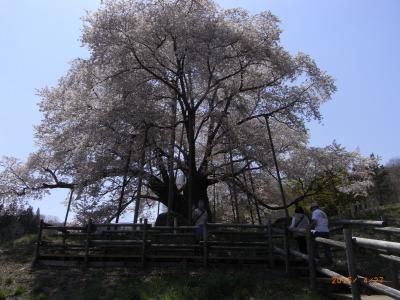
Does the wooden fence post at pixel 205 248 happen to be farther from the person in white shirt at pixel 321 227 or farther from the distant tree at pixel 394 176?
the distant tree at pixel 394 176

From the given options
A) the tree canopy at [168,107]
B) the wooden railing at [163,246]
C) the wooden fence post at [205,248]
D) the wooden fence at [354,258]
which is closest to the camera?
the wooden fence at [354,258]

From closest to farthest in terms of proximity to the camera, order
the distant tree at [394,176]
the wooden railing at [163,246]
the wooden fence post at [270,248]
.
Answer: the wooden fence post at [270,248] → the wooden railing at [163,246] → the distant tree at [394,176]

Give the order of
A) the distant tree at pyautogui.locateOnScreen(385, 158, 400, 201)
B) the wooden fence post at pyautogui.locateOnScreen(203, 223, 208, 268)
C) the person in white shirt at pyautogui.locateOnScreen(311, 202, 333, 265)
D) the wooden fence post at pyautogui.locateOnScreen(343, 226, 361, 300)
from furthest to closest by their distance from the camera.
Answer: the distant tree at pyautogui.locateOnScreen(385, 158, 400, 201), the wooden fence post at pyautogui.locateOnScreen(203, 223, 208, 268), the person in white shirt at pyautogui.locateOnScreen(311, 202, 333, 265), the wooden fence post at pyautogui.locateOnScreen(343, 226, 361, 300)

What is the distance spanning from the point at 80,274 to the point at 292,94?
1635 cm

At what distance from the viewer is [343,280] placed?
24.9 feet

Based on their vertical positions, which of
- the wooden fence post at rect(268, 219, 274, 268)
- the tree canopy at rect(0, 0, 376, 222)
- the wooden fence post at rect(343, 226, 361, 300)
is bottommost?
the wooden fence post at rect(343, 226, 361, 300)

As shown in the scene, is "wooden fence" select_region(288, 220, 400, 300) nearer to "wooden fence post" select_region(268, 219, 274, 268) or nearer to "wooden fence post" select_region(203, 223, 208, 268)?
"wooden fence post" select_region(268, 219, 274, 268)

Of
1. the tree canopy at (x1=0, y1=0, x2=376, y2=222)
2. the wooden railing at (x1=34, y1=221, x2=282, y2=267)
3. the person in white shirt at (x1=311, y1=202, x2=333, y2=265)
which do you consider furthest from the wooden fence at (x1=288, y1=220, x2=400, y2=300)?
the tree canopy at (x1=0, y1=0, x2=376, y2=222)

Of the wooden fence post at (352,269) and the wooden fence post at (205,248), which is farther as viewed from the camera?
the wooden fence post at (205,248)

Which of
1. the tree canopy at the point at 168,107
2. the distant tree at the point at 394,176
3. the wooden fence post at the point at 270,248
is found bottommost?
the wooden fence post at the point at 270,248

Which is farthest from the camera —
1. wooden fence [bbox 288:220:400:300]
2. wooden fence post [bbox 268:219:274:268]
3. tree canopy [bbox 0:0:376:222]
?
tree canopy [bbox 0:0:376:222]

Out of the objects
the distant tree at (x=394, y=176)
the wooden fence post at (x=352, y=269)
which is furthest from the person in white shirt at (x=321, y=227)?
the distant tree at (x=394, y=176)

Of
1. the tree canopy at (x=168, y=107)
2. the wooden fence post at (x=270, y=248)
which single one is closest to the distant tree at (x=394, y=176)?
the tree canopy at (x=168, y=107)

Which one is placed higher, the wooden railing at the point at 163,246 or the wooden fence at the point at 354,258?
the wooden railing at the point at 163,246
